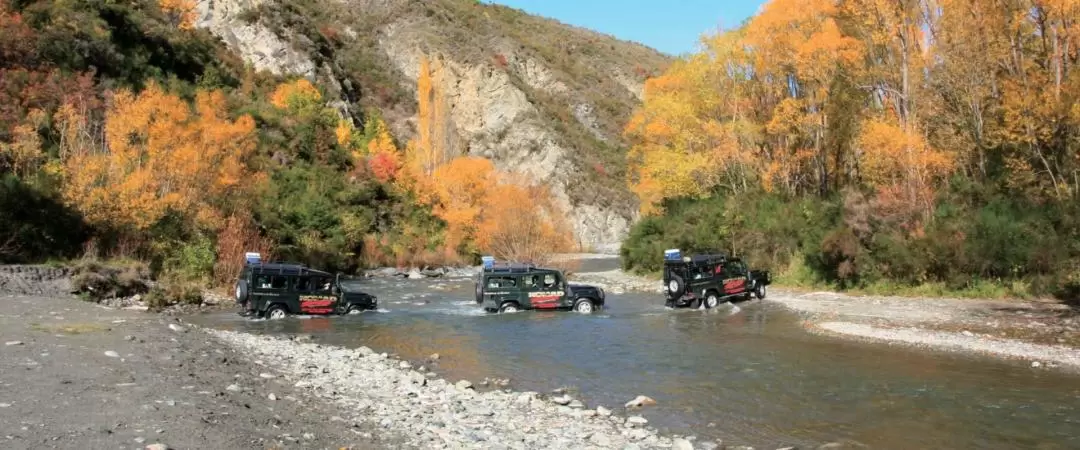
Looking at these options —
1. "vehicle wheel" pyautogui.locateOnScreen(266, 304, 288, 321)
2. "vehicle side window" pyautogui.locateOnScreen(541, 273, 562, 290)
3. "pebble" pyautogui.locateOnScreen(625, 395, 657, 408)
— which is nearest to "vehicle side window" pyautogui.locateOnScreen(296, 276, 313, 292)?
"vehicle wheel" pyautogui.locateOnScreen(266, 304, 288, 321)

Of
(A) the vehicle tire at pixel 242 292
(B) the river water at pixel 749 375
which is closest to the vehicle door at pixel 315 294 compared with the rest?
(B) the river water at pixel 749 375

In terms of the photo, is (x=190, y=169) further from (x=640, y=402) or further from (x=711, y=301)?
(x=640, y=402)

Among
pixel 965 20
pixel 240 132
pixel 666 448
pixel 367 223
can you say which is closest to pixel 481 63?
pixel 367 223

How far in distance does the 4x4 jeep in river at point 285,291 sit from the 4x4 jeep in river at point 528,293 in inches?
222

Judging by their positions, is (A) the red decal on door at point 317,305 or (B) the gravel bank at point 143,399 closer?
(B) the gravel bank at point 143,399

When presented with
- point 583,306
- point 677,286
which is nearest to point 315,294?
point 583,306

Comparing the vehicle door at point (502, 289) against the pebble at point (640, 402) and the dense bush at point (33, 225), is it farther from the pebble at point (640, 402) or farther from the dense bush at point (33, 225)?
the dense bush at point (33, 225)

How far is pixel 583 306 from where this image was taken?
2831 centimetres

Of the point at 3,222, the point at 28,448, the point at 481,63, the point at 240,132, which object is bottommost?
the point at 28,448

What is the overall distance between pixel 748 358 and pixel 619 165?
→ 93736mm

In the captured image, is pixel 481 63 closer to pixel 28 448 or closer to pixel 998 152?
pixel 998 152

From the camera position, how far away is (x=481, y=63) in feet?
342

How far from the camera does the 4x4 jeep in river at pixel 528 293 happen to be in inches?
1102

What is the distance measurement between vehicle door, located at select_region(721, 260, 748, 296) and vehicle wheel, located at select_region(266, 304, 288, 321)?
56.2 ft
